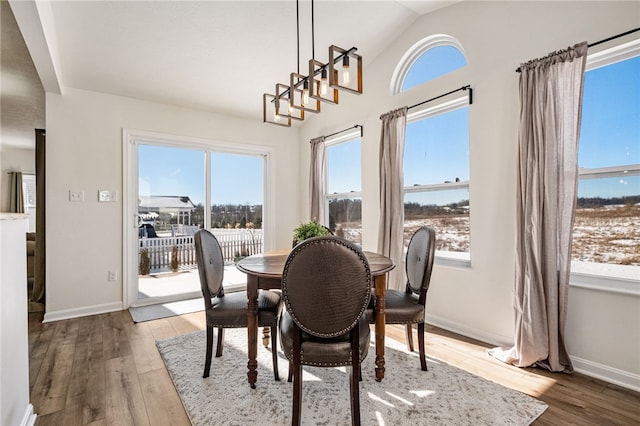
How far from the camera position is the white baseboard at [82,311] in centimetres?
332

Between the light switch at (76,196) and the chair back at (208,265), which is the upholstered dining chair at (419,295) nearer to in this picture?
the chair back at (208,265)

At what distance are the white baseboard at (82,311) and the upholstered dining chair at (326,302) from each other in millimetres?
3098

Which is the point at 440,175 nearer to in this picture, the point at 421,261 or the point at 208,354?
the point at 421,261

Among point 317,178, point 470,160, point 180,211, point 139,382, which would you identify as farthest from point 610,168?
point 180,211

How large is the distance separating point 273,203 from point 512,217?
3349 mm

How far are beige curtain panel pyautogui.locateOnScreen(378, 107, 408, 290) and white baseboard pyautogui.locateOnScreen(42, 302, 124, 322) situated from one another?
318 centimetres

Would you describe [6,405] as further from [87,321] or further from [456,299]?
[456,299]

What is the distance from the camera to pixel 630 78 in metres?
2.05

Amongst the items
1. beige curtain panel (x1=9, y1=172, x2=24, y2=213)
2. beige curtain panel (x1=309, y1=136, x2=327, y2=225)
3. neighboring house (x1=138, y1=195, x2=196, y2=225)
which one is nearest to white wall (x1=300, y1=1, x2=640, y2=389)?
beige curtain panel (x1=309, y1=136, x2=327, y2=225)

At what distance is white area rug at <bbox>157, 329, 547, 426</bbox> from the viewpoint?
5.52 ft

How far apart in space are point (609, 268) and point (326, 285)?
205 cm

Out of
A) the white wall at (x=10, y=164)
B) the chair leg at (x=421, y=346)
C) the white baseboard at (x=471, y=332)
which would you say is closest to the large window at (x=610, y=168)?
the white baseboard at (x=471, y=332)

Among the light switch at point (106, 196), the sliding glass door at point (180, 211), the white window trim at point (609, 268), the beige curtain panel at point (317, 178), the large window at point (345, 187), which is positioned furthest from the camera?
the beige curtain panel at point (317, 178)

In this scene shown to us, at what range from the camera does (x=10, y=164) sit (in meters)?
5.79
